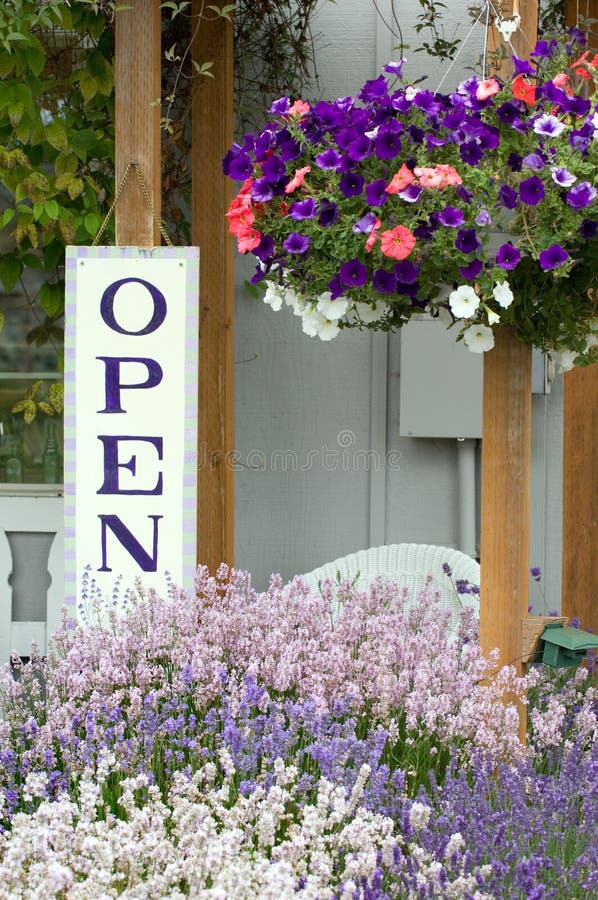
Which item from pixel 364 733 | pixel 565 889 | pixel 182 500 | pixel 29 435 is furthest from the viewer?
pixel 29 435

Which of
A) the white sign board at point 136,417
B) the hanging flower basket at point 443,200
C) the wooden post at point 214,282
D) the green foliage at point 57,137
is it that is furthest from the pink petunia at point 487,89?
the wooden post at point 214,282

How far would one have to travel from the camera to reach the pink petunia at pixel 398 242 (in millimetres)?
1987

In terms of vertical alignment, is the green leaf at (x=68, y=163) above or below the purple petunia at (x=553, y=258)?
above

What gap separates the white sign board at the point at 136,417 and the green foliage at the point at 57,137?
63 cm

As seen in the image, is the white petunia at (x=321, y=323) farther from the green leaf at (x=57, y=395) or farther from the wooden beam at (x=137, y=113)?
the green leaf at (x=57, y=395)

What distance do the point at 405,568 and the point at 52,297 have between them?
151 cm

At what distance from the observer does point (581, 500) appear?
3488mm

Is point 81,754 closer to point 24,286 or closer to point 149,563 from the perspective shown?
point 149,563

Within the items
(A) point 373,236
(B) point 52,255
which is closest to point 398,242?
(A) point 373,236

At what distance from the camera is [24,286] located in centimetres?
415

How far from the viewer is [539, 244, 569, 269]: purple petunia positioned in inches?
78.2

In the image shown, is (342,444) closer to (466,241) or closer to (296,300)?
(296,300)

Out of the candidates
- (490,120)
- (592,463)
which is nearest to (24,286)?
(592,463)

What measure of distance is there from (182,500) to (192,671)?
0.58 meters
